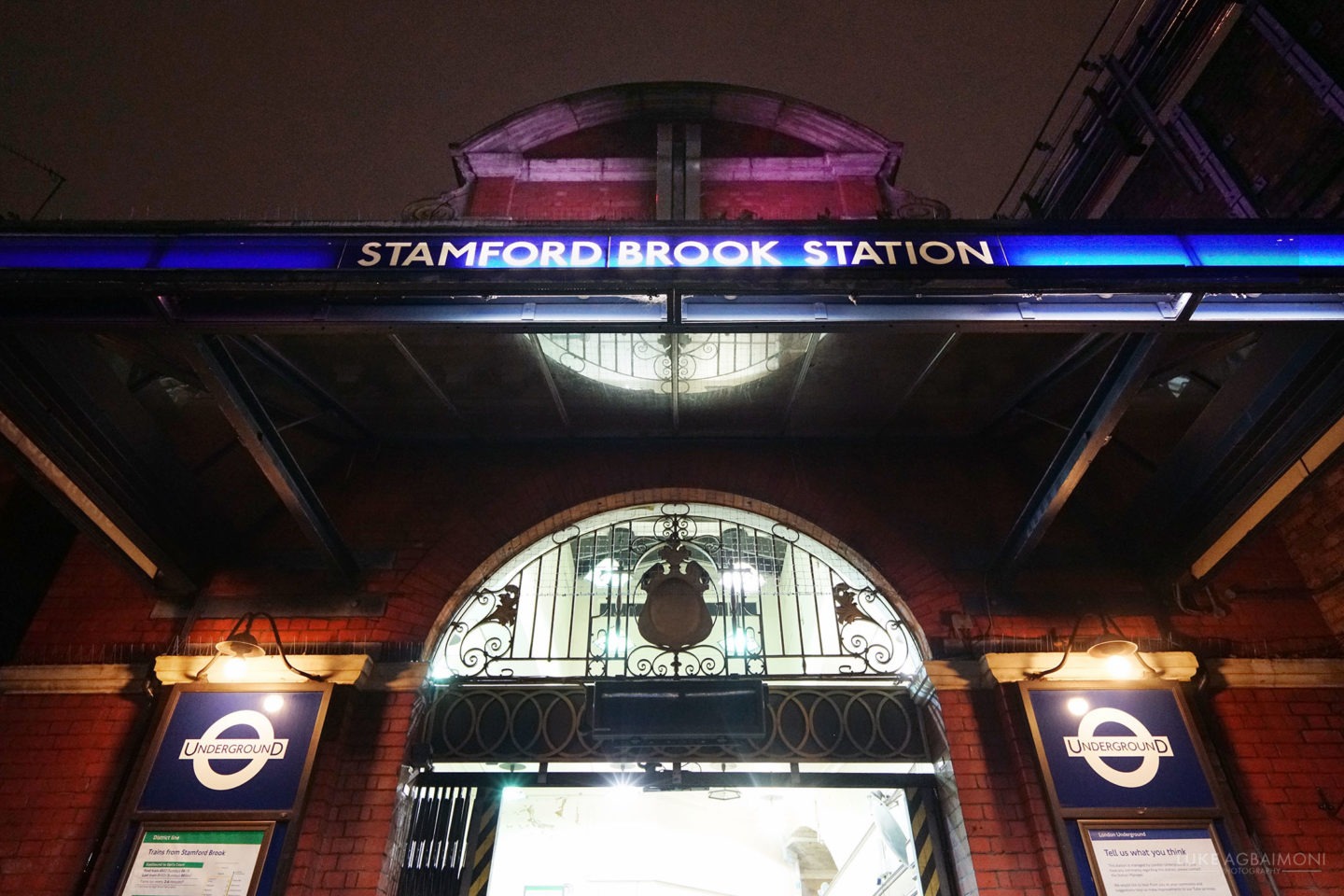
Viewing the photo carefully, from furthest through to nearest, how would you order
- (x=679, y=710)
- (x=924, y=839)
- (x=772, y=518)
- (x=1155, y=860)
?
(x=772, y=518) < (x=679, y=710) < (x=924, y=839) < (x=1155, y=860)

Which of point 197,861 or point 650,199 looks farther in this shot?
point 650,199

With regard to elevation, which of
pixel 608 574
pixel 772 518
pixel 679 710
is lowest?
pixel 679 710

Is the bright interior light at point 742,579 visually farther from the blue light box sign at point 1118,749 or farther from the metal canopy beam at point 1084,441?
the blue light box sign at point 1118,749

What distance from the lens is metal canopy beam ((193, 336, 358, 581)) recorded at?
13.9ft

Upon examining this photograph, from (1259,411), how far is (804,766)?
4.35 metres

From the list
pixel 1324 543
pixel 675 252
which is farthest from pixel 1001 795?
pixel 675 252

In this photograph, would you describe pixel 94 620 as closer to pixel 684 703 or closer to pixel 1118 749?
pixel 684 703

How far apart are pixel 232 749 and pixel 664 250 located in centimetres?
471

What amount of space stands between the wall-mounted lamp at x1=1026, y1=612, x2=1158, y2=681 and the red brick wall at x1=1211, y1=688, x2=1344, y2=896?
2.40ft

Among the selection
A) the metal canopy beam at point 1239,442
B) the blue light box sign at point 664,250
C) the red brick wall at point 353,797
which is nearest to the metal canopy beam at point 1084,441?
the blue light box sign at point 664,250

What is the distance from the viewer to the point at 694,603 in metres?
6.03

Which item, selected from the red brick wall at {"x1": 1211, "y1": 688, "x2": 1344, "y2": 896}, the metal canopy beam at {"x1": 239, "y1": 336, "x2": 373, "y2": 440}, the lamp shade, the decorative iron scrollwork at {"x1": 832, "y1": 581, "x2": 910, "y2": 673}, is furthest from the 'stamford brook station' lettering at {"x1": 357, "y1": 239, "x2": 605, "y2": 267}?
the red brick wall at {"x1": 1211, "y1": 688, "x2": 1344, "y2": 896}

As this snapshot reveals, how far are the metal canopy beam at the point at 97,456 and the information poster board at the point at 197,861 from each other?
78.2 inches

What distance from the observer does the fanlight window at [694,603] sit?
5.95 m
